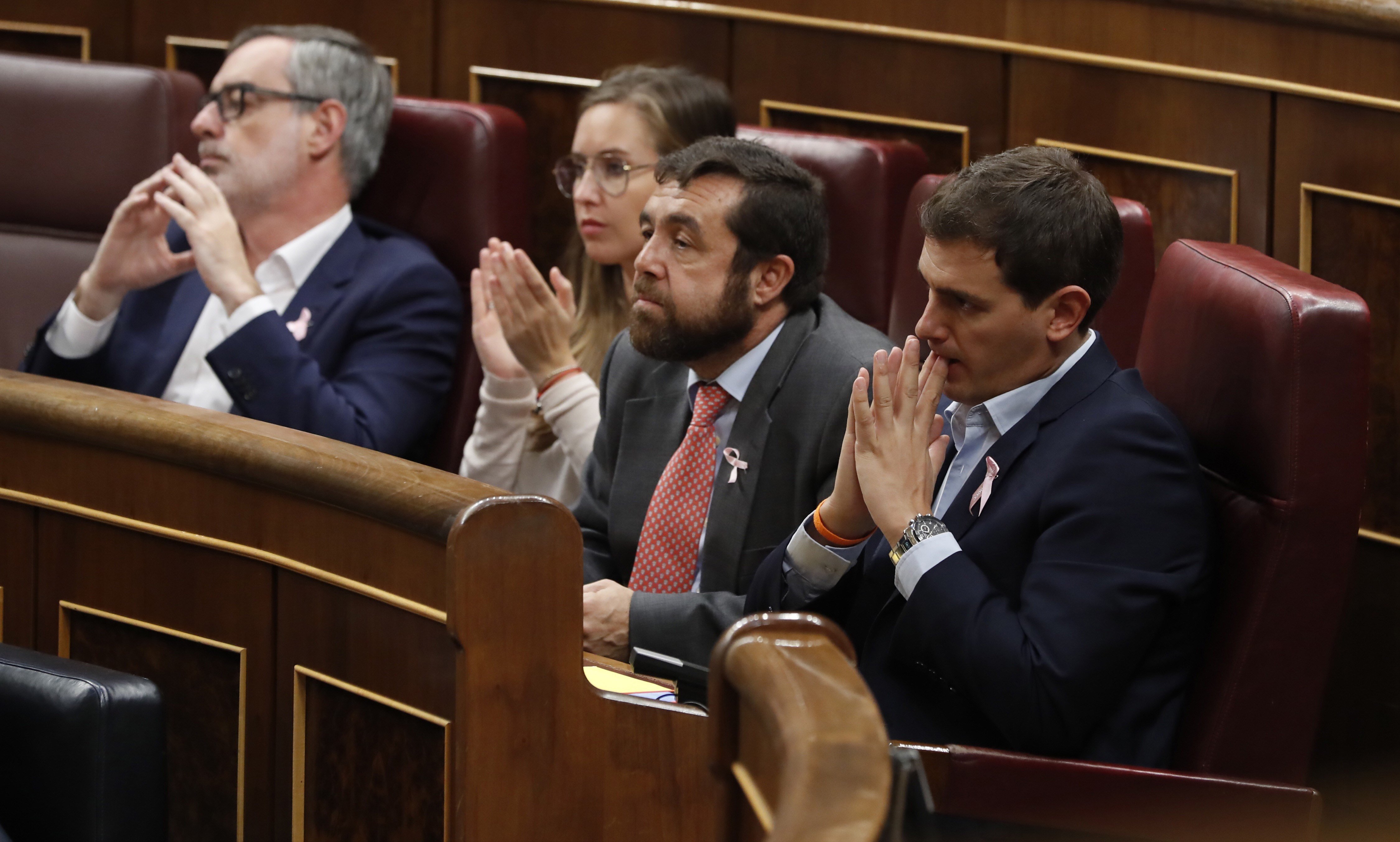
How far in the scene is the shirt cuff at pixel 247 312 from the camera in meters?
2.33

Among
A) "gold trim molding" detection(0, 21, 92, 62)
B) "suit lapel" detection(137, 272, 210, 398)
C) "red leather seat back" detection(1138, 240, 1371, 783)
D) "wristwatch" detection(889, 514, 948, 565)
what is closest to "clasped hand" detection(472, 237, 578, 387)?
"suit lapel" detection(137, 272, 210, 398)

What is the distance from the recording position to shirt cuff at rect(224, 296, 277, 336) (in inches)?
91.7

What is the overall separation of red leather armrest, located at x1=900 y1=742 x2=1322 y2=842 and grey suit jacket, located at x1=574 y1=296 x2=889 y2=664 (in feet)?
1.52

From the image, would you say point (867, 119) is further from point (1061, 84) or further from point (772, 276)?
point (772, 276)

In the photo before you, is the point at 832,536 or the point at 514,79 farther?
the point at 514,79

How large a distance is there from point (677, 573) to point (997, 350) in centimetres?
56

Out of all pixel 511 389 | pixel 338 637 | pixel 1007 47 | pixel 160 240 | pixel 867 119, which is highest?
pixel 1007 47

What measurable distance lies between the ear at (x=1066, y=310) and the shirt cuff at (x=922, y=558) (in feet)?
0.76

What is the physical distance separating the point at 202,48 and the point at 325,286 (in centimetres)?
98

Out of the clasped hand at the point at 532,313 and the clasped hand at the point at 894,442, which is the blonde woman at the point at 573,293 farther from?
the clasped hand at the point at 894,442

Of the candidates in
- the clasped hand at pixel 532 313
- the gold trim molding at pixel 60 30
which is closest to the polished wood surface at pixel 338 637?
the clasped hand at pixel 532 313

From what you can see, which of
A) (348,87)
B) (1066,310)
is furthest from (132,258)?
(1066,310)

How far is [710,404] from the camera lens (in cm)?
187

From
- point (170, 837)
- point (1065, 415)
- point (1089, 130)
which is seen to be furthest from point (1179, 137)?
point (170, 837)
